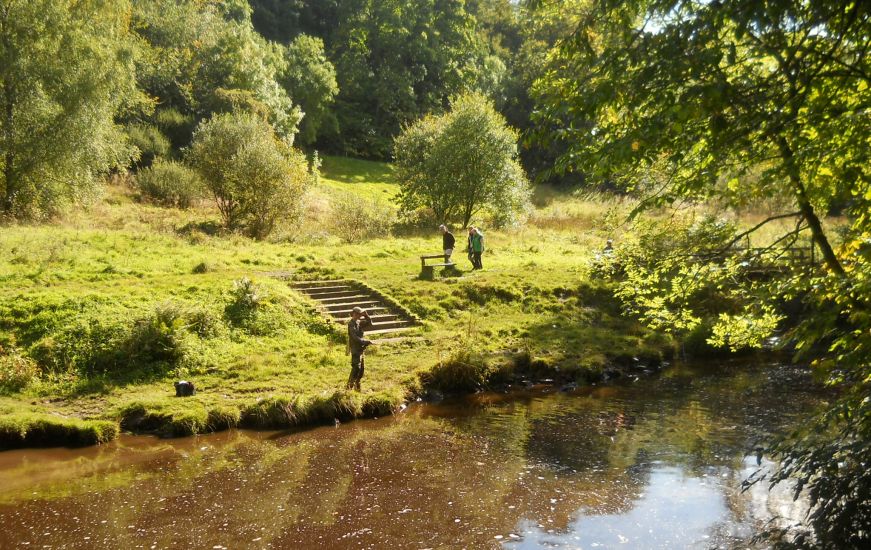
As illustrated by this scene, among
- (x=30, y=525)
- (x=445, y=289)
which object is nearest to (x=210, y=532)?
(x=30, y=525)

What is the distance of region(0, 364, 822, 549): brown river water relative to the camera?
10.3m

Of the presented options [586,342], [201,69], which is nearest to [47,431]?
[586,342]

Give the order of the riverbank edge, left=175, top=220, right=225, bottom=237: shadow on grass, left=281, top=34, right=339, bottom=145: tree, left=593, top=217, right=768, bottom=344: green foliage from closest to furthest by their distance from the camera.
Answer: left=593, top=217, right=768, bottom=344: green foliage < the riverbank edge < left=175, top=220, right=225, bottom=237: shadow on grass < left=281, top=34, right=339, bottom=145: tree

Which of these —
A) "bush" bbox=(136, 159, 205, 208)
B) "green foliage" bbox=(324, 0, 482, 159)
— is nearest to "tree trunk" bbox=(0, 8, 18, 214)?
"bush" bbox=(136, 159, 205, 208)

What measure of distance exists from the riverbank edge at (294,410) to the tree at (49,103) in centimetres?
1796

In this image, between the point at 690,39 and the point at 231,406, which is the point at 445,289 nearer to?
the point at 231,406

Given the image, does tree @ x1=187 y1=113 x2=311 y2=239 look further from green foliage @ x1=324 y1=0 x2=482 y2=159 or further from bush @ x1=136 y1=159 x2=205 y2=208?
green foliage @ x1=324 y1=0 x2=482 y2=159

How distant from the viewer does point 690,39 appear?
6242mm

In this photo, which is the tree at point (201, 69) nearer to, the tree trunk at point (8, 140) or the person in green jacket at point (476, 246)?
the tree trunk at point (8, 140)

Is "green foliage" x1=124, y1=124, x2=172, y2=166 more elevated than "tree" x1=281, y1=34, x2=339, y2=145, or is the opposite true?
"tree" x1=281, y1=34, x2=339, y2=145

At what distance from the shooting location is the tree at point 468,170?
3847 centimetres

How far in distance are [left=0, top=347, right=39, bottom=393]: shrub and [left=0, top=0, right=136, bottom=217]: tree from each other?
14.7 metres

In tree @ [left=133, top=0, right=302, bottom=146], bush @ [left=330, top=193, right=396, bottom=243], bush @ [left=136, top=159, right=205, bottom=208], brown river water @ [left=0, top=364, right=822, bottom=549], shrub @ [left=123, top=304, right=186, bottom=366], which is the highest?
tree @ [left=133, top=0, right=302, bottom=146]

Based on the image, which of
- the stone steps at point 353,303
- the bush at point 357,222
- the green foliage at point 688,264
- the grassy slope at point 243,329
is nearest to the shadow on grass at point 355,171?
the bush at point 357,222
